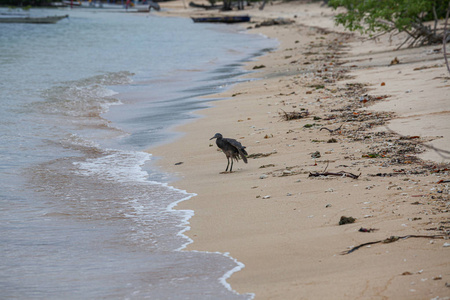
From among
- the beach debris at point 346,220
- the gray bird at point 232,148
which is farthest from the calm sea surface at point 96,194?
the beach debris at point 346,220

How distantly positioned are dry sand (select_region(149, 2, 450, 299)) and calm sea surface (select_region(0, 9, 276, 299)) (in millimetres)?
343

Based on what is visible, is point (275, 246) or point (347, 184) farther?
point (347, 184)

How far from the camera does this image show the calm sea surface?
4559 millimetres

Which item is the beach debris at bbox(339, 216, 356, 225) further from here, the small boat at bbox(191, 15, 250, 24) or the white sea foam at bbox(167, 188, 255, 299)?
the small boat at bbox(191, 15, 250, 24)

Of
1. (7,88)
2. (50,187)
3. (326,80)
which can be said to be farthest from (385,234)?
(7,88)

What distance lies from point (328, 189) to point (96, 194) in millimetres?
2916

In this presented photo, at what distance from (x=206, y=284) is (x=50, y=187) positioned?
12.7ft

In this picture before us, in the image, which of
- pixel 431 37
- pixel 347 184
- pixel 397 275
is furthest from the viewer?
pixel 431 37

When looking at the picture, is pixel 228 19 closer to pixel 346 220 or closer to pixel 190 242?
pixel 190 242

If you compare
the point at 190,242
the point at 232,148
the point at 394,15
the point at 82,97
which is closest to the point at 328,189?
the point at 190,242

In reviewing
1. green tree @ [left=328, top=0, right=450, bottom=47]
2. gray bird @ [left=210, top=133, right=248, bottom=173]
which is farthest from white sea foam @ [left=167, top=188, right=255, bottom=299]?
green tree @ [left=328, top=0, right=450, bottom=47]

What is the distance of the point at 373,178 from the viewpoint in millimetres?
6230

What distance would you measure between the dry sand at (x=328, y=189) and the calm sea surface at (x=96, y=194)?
0.34m

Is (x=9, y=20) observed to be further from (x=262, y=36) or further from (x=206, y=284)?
(x=206, y=284)
